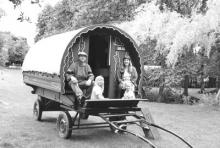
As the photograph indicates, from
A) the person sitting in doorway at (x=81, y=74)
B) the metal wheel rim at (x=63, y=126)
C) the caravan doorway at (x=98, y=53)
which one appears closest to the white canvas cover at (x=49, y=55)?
the person sitting in doorway at (x=81, y=74)

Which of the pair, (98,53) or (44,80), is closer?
(44,80)

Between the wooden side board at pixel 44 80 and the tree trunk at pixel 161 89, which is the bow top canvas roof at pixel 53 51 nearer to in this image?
the wooden side board at pixel 44 80

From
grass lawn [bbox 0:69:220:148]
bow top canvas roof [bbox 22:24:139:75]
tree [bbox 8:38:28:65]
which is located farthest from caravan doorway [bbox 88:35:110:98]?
tree [bbox 8:38:28:65]

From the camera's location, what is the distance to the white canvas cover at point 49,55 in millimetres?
8906

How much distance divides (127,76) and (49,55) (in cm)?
228

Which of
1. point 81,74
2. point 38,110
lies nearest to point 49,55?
point 81,74

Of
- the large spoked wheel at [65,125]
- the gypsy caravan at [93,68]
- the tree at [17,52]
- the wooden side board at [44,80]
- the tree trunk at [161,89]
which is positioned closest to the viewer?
the gypsy caravan at [93,68]

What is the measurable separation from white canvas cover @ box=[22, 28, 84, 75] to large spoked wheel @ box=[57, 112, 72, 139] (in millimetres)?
1181

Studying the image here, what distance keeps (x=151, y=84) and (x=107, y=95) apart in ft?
37.9

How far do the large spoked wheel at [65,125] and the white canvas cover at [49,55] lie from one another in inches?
46.5

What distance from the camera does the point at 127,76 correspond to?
378 inches

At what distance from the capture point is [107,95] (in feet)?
34.2

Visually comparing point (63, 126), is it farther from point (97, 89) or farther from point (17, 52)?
point (17, 52)

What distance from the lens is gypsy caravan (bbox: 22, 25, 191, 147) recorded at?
8.46 m
